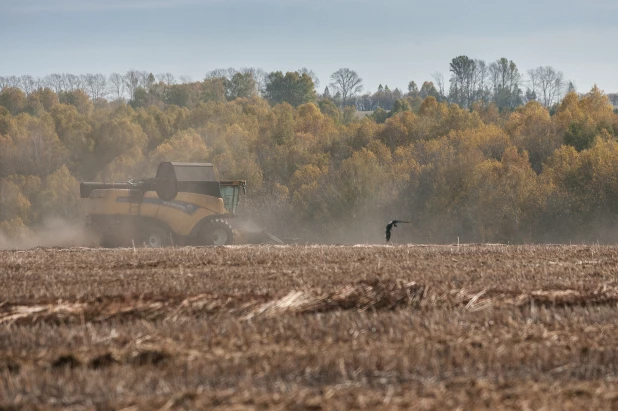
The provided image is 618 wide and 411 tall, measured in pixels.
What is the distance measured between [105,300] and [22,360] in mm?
Answer: 2488

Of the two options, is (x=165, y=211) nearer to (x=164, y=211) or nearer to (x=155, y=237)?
(x=164, y=211)

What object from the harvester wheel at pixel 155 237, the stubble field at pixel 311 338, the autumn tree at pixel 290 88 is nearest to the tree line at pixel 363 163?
the autumn tree at pixel 290 88

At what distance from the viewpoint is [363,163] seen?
195 ft

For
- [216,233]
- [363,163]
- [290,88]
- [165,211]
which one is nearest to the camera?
[165,211]

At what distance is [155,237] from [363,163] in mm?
39466

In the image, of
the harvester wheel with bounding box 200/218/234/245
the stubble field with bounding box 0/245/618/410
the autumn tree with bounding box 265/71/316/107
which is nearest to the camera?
the stubble field with bounding box 0/245/618/410

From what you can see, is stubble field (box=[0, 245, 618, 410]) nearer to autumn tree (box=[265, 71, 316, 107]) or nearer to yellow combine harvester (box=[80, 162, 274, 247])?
yellow combine harvester (box=[80, 162, 274, 247])

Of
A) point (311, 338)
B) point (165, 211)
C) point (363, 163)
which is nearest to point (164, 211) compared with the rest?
point (165, 211)

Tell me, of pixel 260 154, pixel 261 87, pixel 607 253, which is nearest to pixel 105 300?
pixel 607 253

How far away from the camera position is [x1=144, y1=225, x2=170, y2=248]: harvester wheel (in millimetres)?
20547

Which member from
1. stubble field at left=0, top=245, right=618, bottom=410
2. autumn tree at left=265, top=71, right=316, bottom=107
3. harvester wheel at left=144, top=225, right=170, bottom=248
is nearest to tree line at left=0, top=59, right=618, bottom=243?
autumn tree at left=265, top=71, right=316, bottom=107

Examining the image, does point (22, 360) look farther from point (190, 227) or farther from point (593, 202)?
point (593, 202)

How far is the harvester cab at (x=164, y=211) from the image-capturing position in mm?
20562

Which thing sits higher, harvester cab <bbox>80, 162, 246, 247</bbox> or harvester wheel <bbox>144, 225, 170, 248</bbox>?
harvester cab <bbox>80, 162, 246, 247</bbox>
